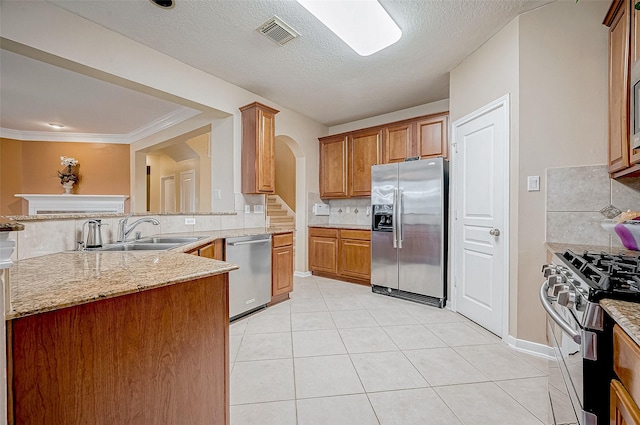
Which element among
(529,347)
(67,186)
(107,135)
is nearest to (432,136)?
(529,347)

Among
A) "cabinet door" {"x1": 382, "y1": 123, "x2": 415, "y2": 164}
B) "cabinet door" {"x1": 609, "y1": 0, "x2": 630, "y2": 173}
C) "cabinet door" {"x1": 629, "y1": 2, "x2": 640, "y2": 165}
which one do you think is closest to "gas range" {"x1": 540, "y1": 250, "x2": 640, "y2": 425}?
"cabinet door" {"x1": 629, "y1": 2, "x2": 640, "y2": 165}

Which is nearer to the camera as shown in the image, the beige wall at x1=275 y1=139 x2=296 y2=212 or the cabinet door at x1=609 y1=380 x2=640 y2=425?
the cabinet door at x1=609 y1=380 x2=640 y2=425

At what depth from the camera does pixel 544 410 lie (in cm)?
146

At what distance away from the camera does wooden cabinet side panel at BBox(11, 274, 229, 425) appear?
2.21 feet

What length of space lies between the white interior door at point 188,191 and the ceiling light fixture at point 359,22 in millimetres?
5104

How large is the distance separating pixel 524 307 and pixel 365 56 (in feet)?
8.60

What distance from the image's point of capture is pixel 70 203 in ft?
15.8

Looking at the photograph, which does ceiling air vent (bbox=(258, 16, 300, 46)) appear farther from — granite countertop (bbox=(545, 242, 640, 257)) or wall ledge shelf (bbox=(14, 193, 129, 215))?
wall ledge shelf (bbox=(14, 193, 129, 215))

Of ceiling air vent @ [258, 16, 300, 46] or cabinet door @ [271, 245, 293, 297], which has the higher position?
ceiling air vent @ [258, 16, 300, 46]

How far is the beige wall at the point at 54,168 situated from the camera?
4668 millimetres

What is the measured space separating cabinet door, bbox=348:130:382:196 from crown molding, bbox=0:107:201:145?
2.53 m

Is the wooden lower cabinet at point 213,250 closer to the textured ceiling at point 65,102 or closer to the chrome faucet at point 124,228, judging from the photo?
the chrome faucet at point 124,228

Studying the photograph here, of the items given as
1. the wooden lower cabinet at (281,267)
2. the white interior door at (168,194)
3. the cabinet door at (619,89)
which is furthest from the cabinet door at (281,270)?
the white interior door at (168,194)

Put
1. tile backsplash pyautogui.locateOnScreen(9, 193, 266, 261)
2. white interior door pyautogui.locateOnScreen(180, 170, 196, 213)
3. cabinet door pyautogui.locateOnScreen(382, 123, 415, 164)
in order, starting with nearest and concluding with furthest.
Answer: tile backsplash pyautogui.locateOnScreen(9, 193, 266, 261) < cabinet door pyautogui.locateOnScreen(382, 123, 415, 164) < white interior door pyautogui.locateOnScreen(180, 170, 196, 213)
